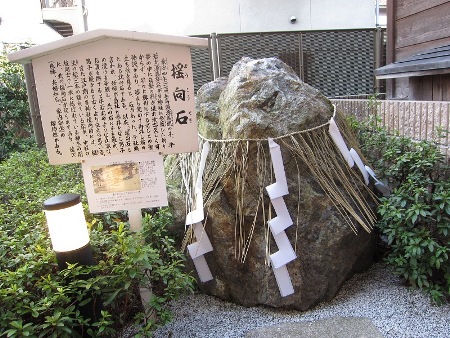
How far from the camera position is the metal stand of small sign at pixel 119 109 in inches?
105

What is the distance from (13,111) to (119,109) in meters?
7.74

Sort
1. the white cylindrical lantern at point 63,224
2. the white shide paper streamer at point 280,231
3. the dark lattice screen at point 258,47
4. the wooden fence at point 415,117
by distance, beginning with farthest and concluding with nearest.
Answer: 1. the dark lattice screen at point 258,47
2. the wooden fence at point 415,117
3. the white shide paper streamer at point 280,231
4. the white cylindrical lantern at point 63,224

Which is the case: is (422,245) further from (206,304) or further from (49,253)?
(49,253)

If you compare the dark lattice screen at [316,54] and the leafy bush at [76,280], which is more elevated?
the dark lattice screen at [316,54]

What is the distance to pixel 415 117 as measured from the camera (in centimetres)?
389

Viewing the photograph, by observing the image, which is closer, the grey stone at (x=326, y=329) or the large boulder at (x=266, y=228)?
the grey stone at (x=326, y=329)

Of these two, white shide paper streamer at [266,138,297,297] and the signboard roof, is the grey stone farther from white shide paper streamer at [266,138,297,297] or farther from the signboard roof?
the signboard roof

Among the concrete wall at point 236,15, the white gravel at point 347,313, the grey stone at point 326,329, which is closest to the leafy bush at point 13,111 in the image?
the concrete wall at point 236,15

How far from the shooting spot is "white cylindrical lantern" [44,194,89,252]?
2.34 m

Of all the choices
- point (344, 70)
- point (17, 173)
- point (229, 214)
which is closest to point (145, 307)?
point (229, 214)

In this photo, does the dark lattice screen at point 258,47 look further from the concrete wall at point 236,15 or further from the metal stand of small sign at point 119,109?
the metal stand of small sign at point 119,109

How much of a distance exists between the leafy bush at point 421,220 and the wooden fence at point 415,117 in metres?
0.20

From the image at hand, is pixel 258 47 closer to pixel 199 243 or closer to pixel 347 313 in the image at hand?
pixel 199 243

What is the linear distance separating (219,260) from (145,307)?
0.89 m
